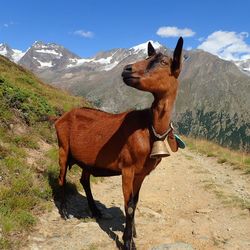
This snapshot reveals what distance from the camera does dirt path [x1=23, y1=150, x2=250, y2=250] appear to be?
8.32m

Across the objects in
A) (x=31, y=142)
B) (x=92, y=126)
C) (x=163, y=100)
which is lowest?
(x=31, y=142)

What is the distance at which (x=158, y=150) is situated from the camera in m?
7.45

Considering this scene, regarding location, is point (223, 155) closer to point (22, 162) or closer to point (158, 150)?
point (22, 162)

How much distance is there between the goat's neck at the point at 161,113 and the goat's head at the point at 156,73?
0.16m

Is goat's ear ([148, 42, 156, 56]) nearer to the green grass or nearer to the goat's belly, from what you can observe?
the goat's belly

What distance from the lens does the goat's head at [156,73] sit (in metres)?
6.84

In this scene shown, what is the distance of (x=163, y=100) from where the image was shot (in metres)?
7.35

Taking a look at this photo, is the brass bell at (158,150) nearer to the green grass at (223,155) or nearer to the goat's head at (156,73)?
the goat's head at (156,73)

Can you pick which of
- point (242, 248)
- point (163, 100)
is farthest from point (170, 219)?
point (163, 100)

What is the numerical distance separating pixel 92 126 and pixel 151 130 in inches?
74.7

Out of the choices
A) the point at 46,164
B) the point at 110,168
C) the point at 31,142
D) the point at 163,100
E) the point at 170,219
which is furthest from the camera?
the point at 31,142

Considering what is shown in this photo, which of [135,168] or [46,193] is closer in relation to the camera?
[135,168]

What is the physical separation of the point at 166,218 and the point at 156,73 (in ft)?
14.8

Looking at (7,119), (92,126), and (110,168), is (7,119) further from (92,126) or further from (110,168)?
(110,168)
